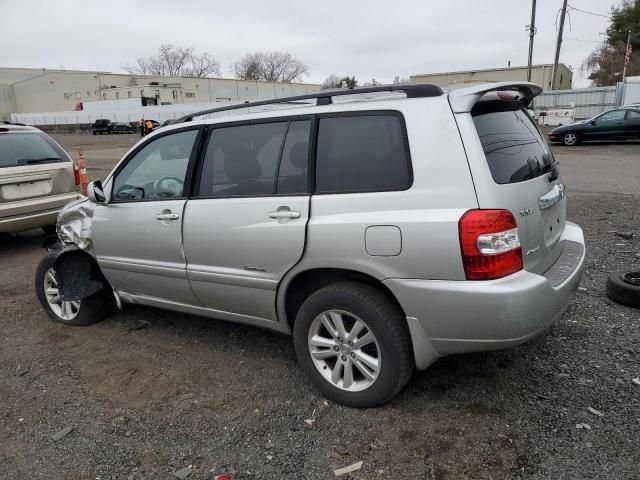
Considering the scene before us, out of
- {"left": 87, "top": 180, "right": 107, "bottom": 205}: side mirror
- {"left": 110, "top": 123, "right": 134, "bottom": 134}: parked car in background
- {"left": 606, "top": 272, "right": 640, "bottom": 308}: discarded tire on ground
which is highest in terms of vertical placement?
{"left": 87, "top": 180, "right": 107, "bottom": 205}: side mirror

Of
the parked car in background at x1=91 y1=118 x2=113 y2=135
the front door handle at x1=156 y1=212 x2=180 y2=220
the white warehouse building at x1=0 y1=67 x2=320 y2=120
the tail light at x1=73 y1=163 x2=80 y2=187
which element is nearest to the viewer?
the front door handle at x1=156 y1=212 x2=180 y2=220

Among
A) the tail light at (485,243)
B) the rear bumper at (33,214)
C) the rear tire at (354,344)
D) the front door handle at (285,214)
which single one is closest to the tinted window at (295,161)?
the front door handle at (285,214)

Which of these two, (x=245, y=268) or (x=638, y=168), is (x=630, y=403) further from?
(x=638, y=168)

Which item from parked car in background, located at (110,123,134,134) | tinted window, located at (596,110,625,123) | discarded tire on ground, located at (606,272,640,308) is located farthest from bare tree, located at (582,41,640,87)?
discarded tire on ground, located at (606,272,640,308)

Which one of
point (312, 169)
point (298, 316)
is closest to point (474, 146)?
point (312, 169)

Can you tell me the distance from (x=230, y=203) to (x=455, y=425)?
6.14ft

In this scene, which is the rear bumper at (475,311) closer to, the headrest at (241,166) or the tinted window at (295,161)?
the tinted window at (295,161)

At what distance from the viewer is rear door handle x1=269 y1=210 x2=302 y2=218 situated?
2.97 metres

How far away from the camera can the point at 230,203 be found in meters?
3.27

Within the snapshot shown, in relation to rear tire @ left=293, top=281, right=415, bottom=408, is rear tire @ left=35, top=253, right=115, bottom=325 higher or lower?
lower

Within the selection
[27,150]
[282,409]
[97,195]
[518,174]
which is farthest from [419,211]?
[27,150]

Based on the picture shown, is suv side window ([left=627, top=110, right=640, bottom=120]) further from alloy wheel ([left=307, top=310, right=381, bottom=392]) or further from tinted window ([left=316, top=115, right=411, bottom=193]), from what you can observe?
alloy wheel ([left=307, top=310, right=381, bottom=392])

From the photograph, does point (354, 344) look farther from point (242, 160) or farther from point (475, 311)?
point (242, 160)

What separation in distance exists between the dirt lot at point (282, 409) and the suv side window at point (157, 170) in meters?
1.19
